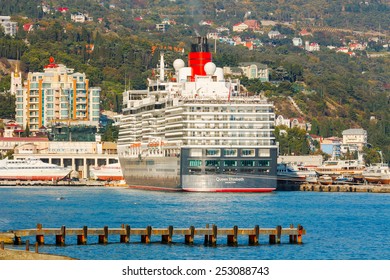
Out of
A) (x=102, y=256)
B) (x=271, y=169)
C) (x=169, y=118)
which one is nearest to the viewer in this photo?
(x=102, y=256)

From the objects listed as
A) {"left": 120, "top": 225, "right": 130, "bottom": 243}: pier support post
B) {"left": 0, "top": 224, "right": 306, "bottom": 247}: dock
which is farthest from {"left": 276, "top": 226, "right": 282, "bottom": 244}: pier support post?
{"left": 120, "top": 225, "right": 130, "bottom": 243}: pier support post

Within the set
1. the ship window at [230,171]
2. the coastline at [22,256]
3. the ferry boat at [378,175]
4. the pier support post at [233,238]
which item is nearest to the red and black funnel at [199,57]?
the ship window at [230,171]

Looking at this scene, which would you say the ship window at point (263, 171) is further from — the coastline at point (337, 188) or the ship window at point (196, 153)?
the coastline at point (337, 188)

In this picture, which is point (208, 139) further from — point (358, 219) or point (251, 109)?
point (358, 219)

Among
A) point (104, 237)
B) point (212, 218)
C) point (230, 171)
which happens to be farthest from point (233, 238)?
point (230, 171)

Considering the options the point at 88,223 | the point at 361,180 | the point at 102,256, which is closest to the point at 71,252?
the point at 102,256

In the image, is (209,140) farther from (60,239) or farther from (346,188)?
(60,239)

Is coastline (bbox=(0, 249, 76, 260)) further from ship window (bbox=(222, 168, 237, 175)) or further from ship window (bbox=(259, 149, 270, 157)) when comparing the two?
ship window (bbox=(259, 149, 270, 157))
